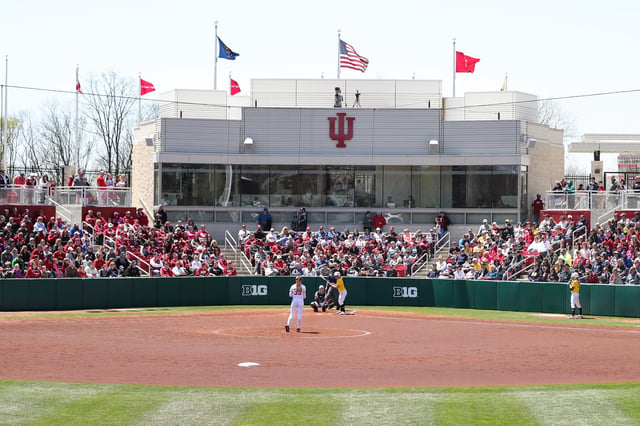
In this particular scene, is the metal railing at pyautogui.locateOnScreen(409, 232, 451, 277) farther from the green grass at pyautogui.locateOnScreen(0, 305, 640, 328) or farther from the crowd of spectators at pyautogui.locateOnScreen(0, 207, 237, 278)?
the crowd of spectators at pyautogui.locateOnScreen(0, 207, 237, 278)

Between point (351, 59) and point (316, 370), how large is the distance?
3405cm

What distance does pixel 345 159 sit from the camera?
5481cm

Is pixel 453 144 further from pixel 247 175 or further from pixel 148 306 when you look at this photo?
pixel 148 306

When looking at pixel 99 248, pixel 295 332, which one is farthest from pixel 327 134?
pixel 295 332

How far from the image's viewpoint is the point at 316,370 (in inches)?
876

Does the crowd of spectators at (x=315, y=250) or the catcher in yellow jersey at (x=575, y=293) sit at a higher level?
the crowd of spectators at (x=315, y=250)

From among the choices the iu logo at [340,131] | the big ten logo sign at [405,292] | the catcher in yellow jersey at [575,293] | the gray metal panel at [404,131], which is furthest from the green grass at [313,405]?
the iu logo at [340,131]

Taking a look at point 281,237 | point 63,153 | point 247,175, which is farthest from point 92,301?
point 63,153

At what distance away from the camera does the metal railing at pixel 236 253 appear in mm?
47656

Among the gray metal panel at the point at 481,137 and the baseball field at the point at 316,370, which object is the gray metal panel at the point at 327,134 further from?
the baseball field at the point at 316,370

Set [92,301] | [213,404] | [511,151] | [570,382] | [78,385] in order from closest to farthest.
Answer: [213,404]
[78,385]
[570,382]
[92,301]
[511,151]

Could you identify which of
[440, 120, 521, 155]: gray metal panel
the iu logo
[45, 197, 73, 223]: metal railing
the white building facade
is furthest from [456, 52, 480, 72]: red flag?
[45, 197, 73, 223]: metal railing

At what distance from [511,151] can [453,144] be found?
336 cm

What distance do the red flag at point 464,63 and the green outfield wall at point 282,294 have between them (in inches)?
611
